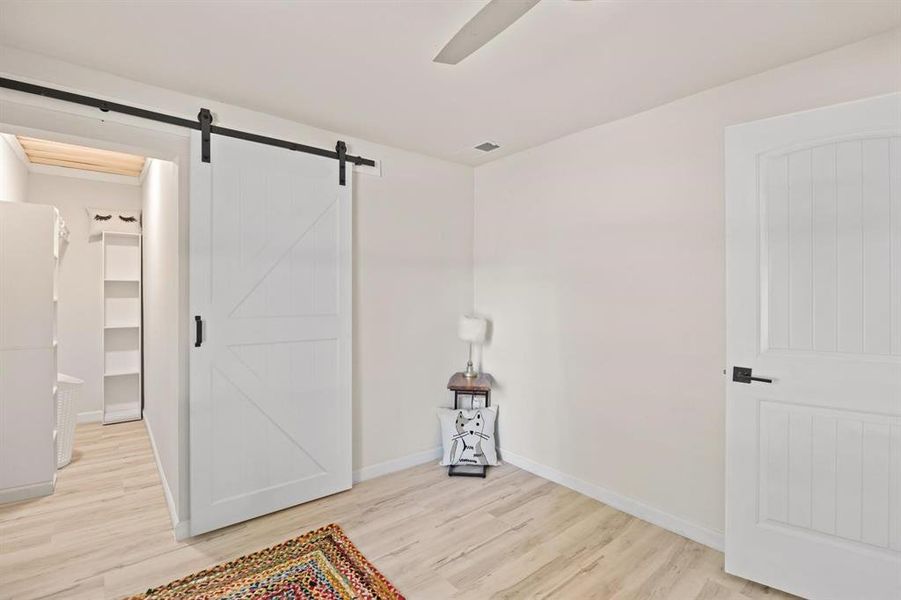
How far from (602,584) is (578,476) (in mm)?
1015

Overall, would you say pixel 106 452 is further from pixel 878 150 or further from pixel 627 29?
pixel 878 150

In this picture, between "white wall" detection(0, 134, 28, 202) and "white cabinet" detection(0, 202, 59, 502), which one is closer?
"white cabinet" detection(0, 202, 59, 502)

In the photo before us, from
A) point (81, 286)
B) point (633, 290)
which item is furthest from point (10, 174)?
point (633, 290)

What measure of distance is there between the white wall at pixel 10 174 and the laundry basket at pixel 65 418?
1.54 metres

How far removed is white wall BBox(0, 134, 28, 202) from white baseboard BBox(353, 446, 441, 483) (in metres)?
3.39

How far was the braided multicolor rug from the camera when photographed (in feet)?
6.53

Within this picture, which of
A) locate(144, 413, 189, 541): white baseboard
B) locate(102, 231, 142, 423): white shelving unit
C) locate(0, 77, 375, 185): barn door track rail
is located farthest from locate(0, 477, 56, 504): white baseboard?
locate(0, 77, 375, 185): barn door track rail

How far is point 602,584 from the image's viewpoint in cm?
208

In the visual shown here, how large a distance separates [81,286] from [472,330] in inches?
174

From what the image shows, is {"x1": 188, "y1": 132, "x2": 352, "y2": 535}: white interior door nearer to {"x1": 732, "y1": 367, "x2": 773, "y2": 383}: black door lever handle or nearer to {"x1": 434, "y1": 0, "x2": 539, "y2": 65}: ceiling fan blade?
{"x1": 434, "y1": 0, "x2": 539, "y2": 65}: ceiling fan blade

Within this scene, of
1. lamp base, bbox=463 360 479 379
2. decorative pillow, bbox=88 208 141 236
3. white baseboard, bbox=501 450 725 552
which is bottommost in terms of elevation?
white baseboard, bbox=501 450 725 552

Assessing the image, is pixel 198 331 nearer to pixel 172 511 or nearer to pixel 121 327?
pixel 172 511

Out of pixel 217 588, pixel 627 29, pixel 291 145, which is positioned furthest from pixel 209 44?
pixel 217 588

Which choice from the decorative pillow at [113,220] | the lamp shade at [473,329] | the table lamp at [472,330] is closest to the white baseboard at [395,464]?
the table lamp at [472,330]
